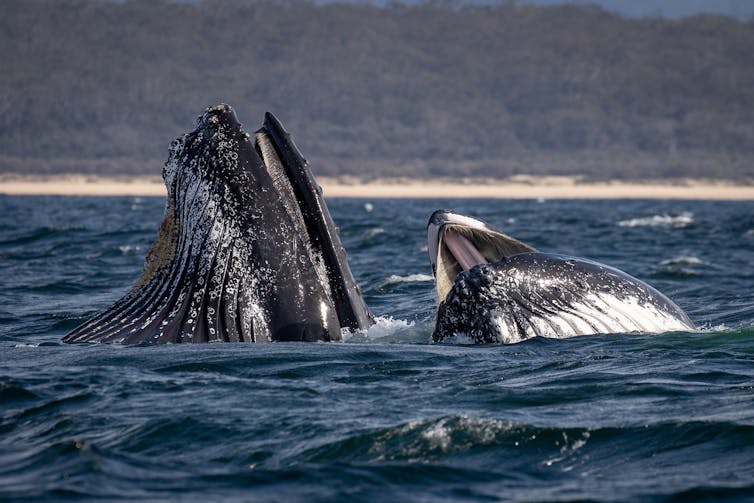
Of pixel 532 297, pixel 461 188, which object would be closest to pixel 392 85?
pixel 461 188

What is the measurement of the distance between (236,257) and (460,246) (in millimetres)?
1559

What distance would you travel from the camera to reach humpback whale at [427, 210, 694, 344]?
785cm

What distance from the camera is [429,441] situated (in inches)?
236

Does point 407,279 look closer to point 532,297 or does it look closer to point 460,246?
point 460,246

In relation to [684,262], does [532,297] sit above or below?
above

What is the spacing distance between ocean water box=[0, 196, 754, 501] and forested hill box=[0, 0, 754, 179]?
93468 millimetres

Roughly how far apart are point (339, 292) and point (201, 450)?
2325mm

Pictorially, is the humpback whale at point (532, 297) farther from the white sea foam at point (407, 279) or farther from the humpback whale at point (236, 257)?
the white sea foam at point (407, 279)

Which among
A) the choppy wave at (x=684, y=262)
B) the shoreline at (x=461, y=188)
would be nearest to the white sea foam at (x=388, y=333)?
the choppy wave at (x=684, y=262)

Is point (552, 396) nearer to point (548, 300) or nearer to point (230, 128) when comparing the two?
point (548, 300)

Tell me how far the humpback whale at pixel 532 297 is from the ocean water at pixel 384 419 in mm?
109

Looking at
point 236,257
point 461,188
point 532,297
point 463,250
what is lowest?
point 461,188

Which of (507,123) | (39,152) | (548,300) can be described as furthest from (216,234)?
(507,123)

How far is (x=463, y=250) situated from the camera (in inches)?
335
